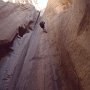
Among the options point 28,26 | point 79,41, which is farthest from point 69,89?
point 28,26

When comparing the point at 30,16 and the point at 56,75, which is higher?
the point at 30,16

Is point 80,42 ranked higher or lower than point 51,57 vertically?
higher

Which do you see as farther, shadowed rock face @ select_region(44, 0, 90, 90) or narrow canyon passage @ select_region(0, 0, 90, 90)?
narrow canyon passage @ select_region(0, 0, 90, 90)

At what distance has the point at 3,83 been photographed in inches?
79.4

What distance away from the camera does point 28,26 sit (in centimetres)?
343

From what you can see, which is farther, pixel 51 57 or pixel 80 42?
pixel 51 57

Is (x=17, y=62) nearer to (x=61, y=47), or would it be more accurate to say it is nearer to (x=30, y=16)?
(x=61, y=47)

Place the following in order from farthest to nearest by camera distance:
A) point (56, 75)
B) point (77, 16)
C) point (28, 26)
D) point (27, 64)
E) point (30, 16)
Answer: point (30, 16)
point (28, 26)
point (27, 64)
point (77, 16)
point (56, 75)

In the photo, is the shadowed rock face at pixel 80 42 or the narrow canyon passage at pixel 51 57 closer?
the shadowed rock face at pixel 80 42

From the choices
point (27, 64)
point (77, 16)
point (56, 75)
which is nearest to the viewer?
point (56, 75)

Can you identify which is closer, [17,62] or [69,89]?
[69,89]

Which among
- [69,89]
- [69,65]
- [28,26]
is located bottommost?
[69,89]

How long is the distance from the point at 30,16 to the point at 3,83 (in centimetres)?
194

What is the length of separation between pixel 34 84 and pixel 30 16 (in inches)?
80.2
